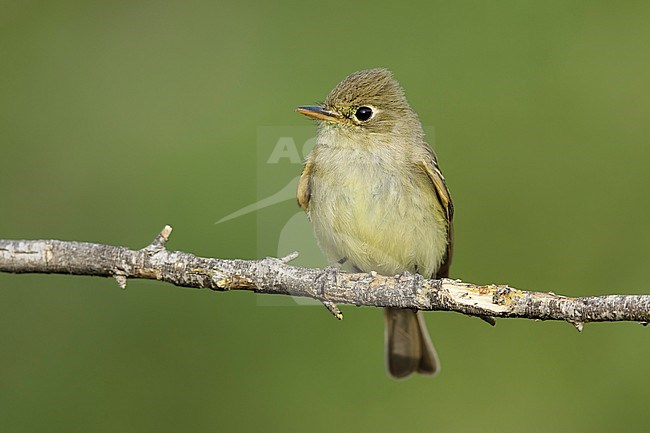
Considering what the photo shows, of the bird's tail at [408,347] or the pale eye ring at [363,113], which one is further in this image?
the bird's tail at [408,347]

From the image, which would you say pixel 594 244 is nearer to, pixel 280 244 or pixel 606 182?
pixel 606 182

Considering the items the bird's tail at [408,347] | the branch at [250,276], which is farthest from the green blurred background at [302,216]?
the branch at [250,276]

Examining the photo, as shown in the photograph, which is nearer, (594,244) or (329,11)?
(594,244)

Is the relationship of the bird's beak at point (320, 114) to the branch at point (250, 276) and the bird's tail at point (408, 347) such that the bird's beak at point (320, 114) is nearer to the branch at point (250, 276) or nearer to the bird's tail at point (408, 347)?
the branch at point (250, 276)

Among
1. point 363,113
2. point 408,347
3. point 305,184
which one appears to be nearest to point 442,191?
point 363,113

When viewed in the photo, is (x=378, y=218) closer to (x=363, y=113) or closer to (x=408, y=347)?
(x=363, y=113)

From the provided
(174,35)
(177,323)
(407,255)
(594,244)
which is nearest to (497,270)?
→ (594,244)
